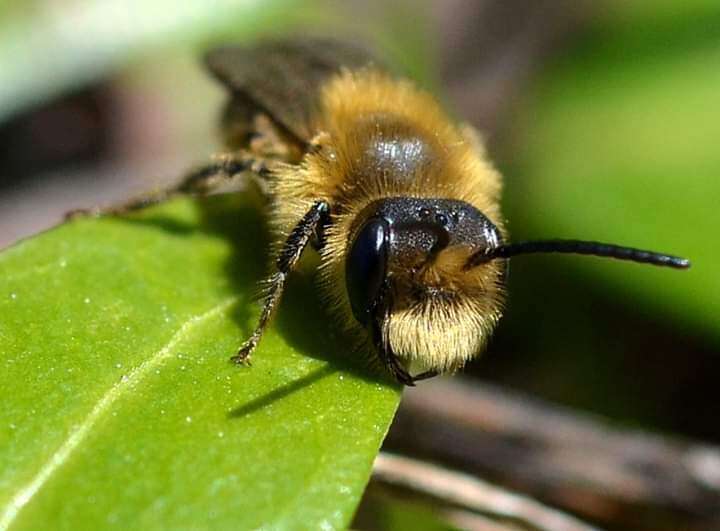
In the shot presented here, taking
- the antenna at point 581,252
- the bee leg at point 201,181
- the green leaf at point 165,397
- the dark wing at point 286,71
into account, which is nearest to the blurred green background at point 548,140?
the dark wing at point 286,71

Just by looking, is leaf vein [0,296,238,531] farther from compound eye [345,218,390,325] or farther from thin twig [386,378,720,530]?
thin twig [386,378,720,530]

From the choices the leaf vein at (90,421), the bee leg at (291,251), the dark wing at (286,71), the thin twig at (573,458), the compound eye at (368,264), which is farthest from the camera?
the thin twig at (573,458)

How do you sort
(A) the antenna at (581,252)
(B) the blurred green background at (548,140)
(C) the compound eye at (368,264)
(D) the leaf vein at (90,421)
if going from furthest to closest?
(B) the blurred green background at (548,140), (C) the compound eye at (368,264), (A) the antenna at (581,252), (D) the leaf vein at (90,421)

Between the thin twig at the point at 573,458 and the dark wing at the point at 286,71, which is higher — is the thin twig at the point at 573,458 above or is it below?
below

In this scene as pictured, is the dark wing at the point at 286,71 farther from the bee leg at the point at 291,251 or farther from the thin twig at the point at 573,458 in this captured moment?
the thin twig at the point at 573,458

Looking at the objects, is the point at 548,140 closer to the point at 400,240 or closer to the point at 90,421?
the point at 400,240

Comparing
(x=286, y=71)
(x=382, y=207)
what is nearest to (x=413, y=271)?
(x=382, y=207)
